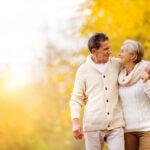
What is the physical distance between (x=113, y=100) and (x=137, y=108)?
225mm

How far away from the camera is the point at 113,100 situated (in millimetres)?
2582

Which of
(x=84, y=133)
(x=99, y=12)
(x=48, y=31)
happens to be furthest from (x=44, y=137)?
(x=84, y=133)

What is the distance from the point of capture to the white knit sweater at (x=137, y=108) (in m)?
2.52

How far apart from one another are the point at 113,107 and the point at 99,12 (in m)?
2.52

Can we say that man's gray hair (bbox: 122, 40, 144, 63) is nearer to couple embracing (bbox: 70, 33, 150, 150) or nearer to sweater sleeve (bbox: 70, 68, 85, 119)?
couple embracing (bbox: 70, 33, 150, 150)

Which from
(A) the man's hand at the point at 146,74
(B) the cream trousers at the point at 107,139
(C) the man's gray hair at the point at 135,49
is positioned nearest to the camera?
(A) the man's hand at the point at 146,74

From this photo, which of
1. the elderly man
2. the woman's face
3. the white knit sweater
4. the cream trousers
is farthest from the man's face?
the cream trousers

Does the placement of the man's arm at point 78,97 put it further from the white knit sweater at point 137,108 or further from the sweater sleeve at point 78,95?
the white knit sweater at point 137,108

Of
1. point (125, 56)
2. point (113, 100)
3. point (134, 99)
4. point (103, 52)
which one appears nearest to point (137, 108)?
point (134, 99)

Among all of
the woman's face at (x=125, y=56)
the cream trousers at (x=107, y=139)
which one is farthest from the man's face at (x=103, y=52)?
the cream trousers at (x=107, y=139)

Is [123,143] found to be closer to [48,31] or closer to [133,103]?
[133,103]

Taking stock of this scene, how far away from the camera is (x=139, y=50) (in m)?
2.60

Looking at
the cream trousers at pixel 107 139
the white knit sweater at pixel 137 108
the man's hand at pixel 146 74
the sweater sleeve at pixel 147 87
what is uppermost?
the man's hand at pixel 146 74

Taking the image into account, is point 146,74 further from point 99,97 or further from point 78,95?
point 78,95
